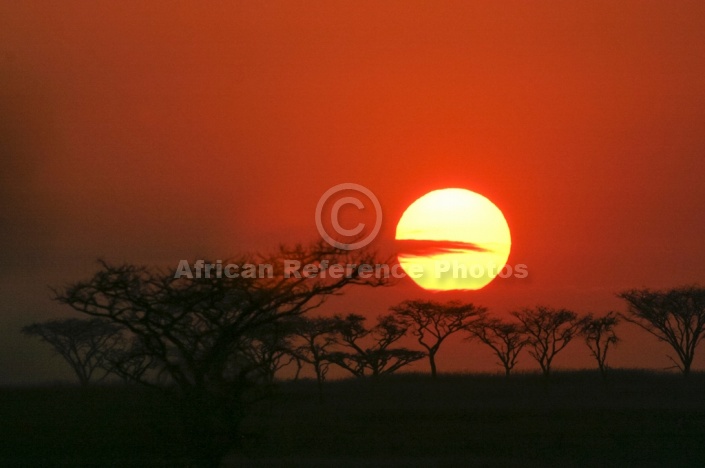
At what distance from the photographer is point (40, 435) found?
24688 millimetres

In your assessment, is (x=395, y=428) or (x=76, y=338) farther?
(x=76, y=338)

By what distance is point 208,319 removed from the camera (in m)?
15.9

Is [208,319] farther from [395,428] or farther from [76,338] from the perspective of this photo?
[76,338]

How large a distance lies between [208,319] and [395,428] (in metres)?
15.2

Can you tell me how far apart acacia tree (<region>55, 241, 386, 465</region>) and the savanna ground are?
609 mm

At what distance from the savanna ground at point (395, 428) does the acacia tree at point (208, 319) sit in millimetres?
609

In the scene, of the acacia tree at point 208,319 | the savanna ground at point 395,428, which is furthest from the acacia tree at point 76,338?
the acacia tree at point 208,319

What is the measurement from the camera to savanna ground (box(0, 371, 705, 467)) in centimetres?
2022

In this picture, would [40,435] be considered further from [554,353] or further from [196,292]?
[554,353]

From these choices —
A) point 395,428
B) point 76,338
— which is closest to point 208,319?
point 395,428

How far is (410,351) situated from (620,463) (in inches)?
1499

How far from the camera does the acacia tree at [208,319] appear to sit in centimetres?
1535

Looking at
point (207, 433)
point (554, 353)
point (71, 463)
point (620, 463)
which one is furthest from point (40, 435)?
point (554, 353)

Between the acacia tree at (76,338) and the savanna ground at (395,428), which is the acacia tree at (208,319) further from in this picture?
the acacia tree at (76,338)
